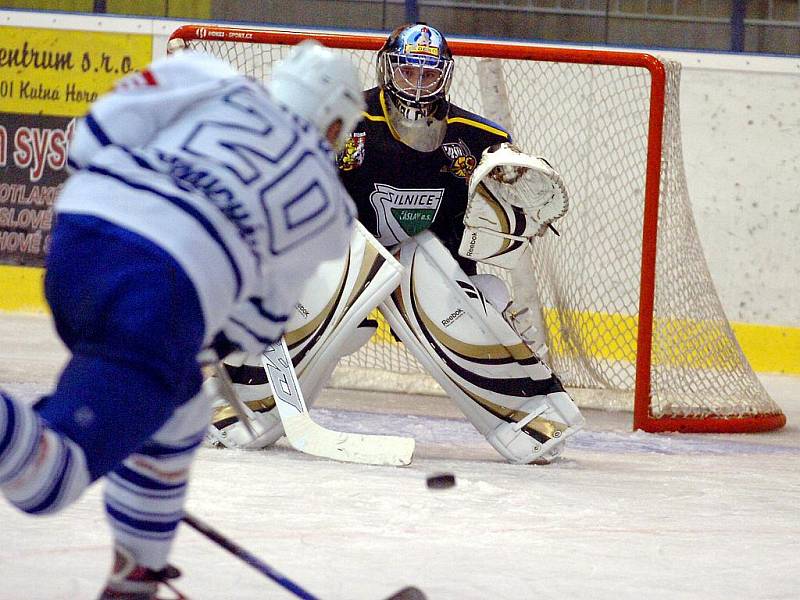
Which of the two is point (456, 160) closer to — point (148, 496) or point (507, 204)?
point (507, 204)

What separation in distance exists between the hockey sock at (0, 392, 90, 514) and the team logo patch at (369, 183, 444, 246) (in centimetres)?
209

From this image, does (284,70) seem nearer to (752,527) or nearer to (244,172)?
(244,172)

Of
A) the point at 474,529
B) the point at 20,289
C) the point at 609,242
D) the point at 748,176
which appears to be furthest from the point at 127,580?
the point at 20,289

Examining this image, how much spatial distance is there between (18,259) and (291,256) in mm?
4646

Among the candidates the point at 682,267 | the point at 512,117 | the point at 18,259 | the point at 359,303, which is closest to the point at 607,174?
the point at 512,117

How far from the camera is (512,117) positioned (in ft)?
16.4

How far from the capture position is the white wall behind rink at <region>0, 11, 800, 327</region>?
17.6ft

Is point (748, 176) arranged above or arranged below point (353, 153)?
below

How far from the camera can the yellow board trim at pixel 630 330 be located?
4895 millimetres

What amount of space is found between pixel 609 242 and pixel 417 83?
1978 millimetres

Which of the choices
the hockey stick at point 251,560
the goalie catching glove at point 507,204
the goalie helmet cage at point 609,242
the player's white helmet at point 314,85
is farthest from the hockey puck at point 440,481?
the goalie helmet cage at point 609,242

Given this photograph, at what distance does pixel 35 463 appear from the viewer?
128cm

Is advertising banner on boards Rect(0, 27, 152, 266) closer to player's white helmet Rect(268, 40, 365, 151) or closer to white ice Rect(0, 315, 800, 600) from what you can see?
white ice Rect(0, 315, 800, 600)

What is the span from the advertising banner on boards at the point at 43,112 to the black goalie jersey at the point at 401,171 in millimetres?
2721
